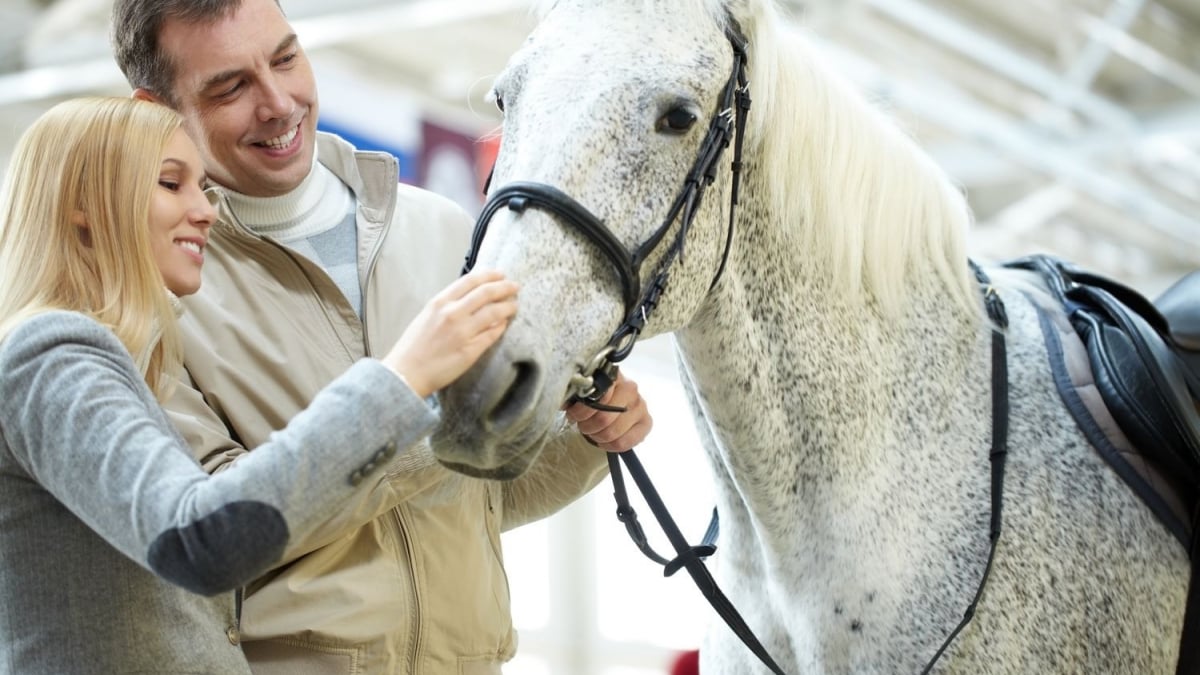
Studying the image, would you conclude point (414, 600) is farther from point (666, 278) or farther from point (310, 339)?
point (666, 278)

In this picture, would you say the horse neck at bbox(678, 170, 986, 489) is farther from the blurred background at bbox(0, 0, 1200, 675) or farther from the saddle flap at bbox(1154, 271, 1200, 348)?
the blurred background at bbox(0, 0, 1200, 675)

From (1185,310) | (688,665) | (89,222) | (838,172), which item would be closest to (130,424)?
(89,222)

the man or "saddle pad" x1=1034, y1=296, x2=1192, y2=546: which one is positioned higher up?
"saddle pad" x1=1034, y1=296, x2=1192, y2=546

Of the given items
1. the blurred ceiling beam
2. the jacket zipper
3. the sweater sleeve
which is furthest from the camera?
the blurred ceiling beam

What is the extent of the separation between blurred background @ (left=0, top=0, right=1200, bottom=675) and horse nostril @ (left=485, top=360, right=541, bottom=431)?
320 centimetres

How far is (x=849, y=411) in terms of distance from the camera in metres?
1.69

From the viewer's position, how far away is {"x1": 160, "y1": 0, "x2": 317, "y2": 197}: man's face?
5.74ft

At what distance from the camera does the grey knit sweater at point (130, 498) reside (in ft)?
3.96

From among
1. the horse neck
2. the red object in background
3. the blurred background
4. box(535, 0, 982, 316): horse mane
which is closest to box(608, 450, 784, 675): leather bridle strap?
the horse neck

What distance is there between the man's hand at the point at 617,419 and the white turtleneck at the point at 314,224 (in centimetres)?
36

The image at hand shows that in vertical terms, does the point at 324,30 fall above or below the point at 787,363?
below

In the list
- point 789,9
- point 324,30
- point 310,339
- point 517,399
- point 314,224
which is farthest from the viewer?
point 324,30

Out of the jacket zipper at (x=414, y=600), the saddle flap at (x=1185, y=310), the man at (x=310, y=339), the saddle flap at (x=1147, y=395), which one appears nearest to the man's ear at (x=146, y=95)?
the man at (x=310, y=339)

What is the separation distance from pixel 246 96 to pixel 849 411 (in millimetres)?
929
